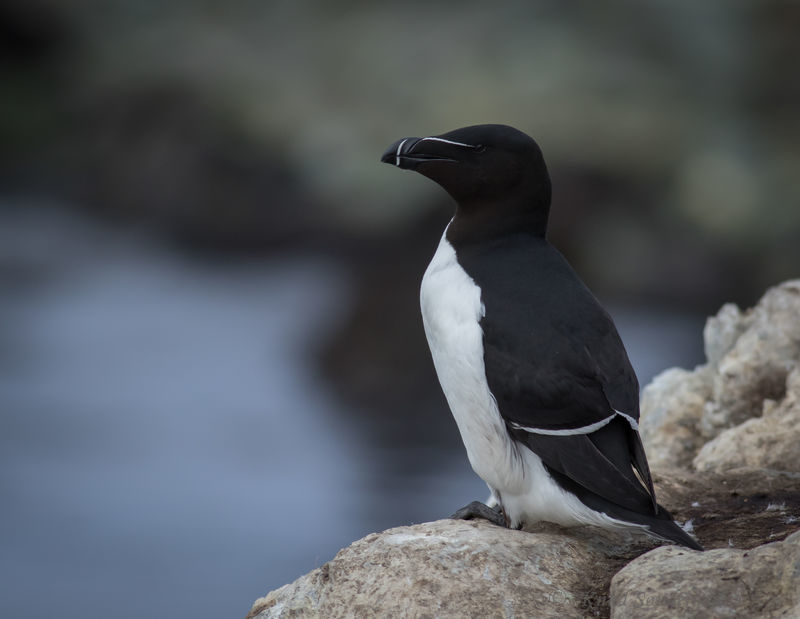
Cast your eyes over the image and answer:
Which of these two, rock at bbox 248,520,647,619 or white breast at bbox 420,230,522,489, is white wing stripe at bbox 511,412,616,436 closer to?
white breast at bbox 420,230,522,489

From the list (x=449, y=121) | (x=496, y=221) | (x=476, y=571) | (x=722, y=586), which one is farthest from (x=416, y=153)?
(x=449, y=121)

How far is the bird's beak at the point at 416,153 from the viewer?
10.2 ft

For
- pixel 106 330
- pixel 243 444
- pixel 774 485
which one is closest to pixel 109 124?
pixel 106 330

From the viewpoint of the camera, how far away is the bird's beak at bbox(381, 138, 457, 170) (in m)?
3.10

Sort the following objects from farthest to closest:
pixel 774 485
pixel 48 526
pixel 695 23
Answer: pixel 695 23 < pixel 48 526 < pixel 774 485

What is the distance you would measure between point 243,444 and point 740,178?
6.24 metres

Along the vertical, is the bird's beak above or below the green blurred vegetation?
→ below

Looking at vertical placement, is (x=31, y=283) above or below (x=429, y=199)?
above

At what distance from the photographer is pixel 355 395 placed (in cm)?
1061

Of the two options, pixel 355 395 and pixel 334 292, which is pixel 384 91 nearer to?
pixel 334 292

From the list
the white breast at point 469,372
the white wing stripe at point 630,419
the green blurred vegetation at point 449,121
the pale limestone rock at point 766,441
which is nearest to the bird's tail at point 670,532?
the white wing stripe at point 630,419

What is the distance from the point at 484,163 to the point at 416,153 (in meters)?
0.20

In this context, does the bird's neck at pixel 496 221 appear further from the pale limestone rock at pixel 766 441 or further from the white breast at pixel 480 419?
the pale limestone rock at pixel 766 441

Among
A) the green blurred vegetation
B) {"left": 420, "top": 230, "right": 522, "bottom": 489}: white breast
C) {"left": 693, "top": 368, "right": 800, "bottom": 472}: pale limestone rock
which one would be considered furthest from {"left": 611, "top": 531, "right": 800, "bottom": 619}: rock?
the green blurred vegetation
